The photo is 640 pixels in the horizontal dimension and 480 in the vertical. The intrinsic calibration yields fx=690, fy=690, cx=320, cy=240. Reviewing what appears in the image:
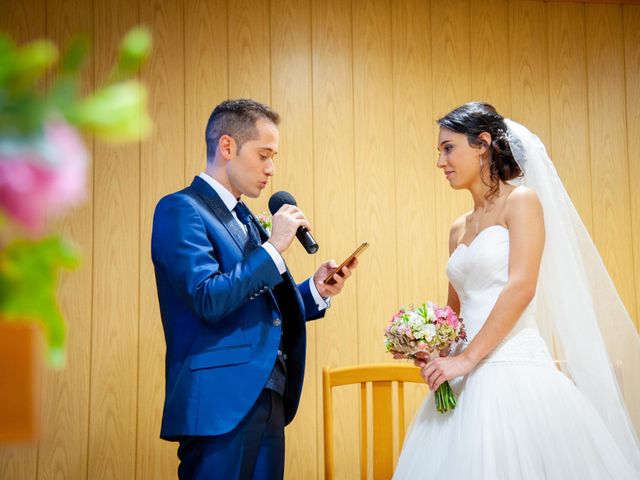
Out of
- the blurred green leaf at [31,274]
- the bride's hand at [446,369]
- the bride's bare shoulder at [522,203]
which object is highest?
the bride's bare shoulder at [522,203]

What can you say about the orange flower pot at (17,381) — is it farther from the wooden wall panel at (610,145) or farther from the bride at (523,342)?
the wooden wall panel at (610,145)

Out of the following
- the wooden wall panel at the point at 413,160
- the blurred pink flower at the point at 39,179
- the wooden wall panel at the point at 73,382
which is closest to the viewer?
the blurred pink flower at the point at 39,179

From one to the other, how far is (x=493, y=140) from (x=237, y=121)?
86 centimetres

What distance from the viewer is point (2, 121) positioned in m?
0.42

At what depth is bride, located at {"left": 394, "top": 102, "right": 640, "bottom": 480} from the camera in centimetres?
194

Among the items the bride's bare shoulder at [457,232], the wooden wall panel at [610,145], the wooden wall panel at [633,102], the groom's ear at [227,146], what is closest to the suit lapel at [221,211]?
the groom's ear at [227,146]

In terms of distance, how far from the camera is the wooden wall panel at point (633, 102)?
3572 millimetres

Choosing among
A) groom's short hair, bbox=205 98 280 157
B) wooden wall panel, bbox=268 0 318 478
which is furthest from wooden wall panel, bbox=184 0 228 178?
groom's short hair, bbox=205 98 280 157

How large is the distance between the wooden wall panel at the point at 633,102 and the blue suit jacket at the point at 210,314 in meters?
2.25

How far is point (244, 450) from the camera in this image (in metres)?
1.98

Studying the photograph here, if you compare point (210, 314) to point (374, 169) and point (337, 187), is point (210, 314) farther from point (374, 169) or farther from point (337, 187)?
point (374, 169)

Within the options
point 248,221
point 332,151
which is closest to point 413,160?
point 332,151

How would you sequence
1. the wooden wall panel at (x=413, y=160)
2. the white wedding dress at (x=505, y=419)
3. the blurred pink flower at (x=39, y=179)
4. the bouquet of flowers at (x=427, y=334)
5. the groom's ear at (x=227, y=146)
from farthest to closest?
the wooden wall panel at (x=413, y=160) < the groom's ear at (x=227, y=146) < the bouquet of flowers at (x=427, y=334) < the white wedding dress at (x=505, y=419) < the blurred pink flower at (x=39, y=179)

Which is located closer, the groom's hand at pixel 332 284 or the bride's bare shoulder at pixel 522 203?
the bride's bare shoulder at pixel 522 203
